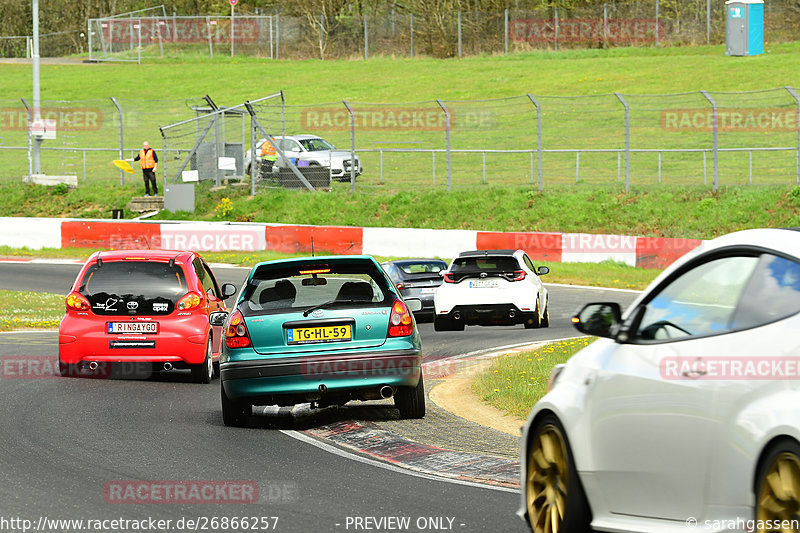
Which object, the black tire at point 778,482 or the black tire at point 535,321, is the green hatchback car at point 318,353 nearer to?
the black tire at point 778,482

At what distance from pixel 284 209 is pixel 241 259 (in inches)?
231

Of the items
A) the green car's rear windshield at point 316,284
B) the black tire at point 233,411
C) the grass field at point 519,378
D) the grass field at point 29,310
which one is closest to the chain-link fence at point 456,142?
the grass field at point 29,310

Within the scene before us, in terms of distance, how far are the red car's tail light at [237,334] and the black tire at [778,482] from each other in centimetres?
658

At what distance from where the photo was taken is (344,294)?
10.9 metres

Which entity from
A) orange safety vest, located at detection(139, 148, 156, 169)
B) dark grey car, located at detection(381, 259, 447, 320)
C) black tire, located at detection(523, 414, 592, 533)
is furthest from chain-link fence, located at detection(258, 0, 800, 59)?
black tire, located at detection(523, 414, 592, 533)

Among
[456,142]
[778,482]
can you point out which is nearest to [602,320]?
[778,482]

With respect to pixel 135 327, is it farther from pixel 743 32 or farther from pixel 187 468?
pixel 743 32

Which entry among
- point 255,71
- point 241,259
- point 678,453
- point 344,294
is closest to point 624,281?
point 241,259

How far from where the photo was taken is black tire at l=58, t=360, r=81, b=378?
1387 centimetres

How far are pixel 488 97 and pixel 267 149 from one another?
1643 cm

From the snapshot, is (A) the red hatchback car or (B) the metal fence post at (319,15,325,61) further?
(B) the metal fence post at (319,15,325,61)

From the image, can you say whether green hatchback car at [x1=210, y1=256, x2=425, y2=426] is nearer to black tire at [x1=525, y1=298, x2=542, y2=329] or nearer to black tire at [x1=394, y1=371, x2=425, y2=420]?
black tire at [x1=394, y1=371, x2=425, y2=420]

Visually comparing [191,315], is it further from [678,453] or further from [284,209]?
[284,209]

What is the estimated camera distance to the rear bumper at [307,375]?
10.3 m
